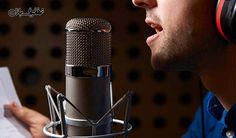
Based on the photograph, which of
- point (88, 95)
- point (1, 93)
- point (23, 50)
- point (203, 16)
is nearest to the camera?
point (88, 95)

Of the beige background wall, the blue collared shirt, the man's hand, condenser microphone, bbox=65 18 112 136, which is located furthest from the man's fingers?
the blue collared shirt

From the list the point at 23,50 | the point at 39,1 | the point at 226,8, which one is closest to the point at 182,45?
the point at 226,8

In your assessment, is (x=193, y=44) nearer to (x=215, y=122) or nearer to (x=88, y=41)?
(x=88, y=41)

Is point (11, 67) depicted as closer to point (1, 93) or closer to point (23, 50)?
point (23, 50)

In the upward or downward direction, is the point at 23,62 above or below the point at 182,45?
below

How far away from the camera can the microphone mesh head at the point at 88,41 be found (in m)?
0.46

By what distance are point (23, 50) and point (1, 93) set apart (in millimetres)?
244

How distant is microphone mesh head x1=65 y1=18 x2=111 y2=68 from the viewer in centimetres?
46

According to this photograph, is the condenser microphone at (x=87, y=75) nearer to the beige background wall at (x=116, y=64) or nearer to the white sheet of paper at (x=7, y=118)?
the white sheet of paper at (x=7, y=118)

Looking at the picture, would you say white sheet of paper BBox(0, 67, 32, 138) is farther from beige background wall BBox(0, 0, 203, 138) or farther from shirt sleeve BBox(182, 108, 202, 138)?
shirt sleeve BBox(182, 108, 202, 138)

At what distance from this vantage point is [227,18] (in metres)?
0.46

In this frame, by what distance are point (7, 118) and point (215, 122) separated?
55 cm

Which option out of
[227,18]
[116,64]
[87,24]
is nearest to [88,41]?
[87,24]

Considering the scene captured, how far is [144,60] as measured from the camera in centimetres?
102
